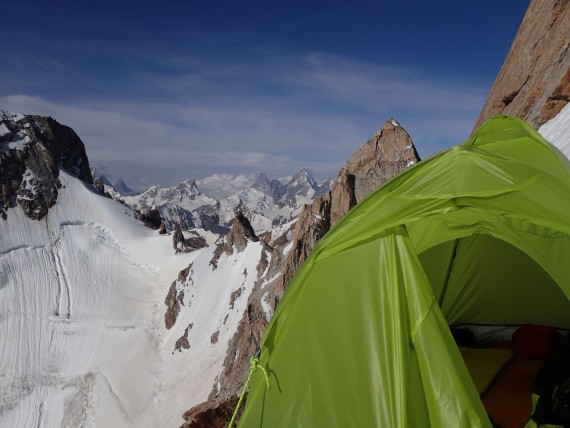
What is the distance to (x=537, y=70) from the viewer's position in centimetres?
1711

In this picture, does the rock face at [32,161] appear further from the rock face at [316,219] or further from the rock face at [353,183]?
the rock face at [353,183]

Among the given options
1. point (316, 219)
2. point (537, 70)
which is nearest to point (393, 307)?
point (537, 70)

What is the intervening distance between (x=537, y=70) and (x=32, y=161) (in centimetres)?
9905

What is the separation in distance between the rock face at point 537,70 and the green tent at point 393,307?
893 centimetres

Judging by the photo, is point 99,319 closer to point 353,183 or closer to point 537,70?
point 353,183

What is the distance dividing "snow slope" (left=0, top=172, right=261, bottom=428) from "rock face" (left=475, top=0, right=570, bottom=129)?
41.1 metres

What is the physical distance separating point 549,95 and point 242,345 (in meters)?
35.3

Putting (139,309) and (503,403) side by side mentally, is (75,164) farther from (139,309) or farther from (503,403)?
(503,403)

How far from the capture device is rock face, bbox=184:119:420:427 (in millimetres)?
37594

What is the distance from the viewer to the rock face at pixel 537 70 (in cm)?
1320

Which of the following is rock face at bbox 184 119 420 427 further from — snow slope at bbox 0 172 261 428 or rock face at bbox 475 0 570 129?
rock face at bbox 475 0 570 129

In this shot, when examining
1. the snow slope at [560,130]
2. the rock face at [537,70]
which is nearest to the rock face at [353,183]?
the rock face at [537,70]

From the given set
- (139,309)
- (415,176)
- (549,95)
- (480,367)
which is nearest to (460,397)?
(415,176)

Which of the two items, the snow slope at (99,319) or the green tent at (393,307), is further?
the snow slope at (99,319)
